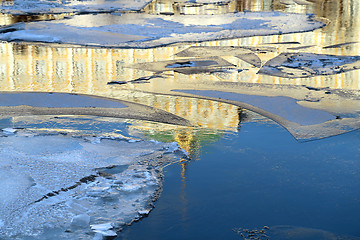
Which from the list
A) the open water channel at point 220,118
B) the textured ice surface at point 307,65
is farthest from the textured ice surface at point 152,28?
the textured ice surface at point 307,65

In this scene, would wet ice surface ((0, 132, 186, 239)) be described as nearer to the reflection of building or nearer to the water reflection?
the reflection of building

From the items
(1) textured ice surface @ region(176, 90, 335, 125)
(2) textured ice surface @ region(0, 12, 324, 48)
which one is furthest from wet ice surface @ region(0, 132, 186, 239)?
(2) textured ice surface @ region(0, 12, 324, 48)

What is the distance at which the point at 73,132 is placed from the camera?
5.34 m

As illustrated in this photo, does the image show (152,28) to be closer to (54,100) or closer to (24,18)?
(24,18)

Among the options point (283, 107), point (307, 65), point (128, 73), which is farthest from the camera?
point (307, 65)

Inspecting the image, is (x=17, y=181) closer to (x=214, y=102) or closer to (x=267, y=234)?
(x=267, y=234)

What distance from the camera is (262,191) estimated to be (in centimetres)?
409

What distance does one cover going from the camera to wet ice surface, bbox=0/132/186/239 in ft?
11.6

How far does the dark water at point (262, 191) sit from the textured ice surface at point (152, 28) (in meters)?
5.62

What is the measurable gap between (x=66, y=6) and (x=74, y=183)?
1418 centimetres

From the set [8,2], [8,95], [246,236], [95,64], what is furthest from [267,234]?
[8,2]

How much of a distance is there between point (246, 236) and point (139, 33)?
8.55 meters

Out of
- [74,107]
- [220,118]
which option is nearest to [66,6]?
[74,107]

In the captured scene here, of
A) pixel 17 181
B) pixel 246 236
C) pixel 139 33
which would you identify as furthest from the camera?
pixel 139 33
